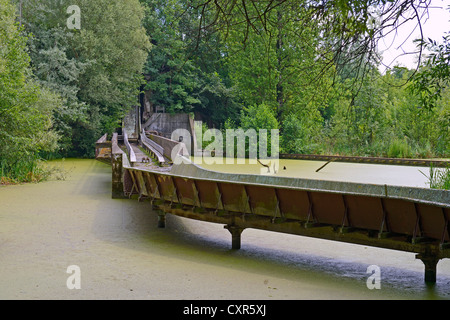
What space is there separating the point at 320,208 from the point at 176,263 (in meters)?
2.15

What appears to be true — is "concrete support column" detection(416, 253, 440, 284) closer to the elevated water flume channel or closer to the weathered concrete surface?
the elevated water flume channel

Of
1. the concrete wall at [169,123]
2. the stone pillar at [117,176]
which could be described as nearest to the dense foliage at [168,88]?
the concrete wall at [169,123]

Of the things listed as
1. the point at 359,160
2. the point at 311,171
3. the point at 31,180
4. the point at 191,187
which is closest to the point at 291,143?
the point at 359,160

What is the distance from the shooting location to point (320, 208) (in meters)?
7.71

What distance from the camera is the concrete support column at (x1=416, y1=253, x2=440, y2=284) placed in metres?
6.81

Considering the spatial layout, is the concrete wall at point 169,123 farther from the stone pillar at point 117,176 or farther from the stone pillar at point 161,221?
the stone pillar at point 161,221

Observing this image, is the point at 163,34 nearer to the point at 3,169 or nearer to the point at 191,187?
the point at 3,169

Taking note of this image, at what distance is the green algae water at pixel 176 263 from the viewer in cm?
646

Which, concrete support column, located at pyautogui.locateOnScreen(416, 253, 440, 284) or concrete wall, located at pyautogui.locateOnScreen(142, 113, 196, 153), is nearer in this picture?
concrete support column, located at pyautogui.locateOnScreen(416, 253, 440, 284)

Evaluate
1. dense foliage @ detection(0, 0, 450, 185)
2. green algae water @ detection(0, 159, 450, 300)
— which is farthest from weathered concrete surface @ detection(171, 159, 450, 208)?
dense foliage @ detection(0, 0, 450, 185)

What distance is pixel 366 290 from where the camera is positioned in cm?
664

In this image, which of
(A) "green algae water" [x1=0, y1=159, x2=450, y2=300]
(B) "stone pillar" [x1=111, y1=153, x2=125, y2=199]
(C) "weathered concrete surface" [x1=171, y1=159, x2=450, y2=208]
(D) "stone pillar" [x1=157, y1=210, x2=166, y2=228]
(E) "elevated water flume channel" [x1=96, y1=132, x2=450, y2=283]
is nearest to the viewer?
(A) "green algae water" [x1=0, y1=159, x2=450, y2=300]

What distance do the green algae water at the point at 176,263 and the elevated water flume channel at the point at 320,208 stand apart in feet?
1.60
